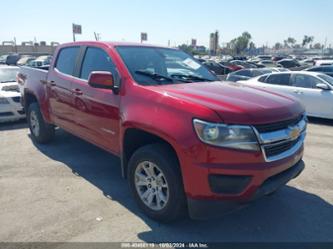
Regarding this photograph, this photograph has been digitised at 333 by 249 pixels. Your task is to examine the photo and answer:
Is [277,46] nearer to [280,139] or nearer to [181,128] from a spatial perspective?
[280,139]

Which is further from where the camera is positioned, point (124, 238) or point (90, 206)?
point (90, 206)

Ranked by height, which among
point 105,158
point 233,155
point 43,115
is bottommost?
point 105,158

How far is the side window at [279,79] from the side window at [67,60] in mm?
6935

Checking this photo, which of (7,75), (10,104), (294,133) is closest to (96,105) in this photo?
(294,133)

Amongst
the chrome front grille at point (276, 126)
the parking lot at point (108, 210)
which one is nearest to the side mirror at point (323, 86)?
the parking lot at point (108, 210)

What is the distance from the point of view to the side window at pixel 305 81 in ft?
29.7

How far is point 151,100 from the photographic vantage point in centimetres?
319

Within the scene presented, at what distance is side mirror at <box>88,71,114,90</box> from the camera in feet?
11.6

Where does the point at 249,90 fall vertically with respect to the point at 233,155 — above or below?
above

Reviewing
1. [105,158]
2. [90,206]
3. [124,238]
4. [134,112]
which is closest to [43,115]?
[105,158]

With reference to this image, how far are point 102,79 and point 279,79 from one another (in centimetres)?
767

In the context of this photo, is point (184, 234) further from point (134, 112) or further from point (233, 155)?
point (134, 112)

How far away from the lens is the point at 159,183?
3295mm

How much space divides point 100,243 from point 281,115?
214 cm
